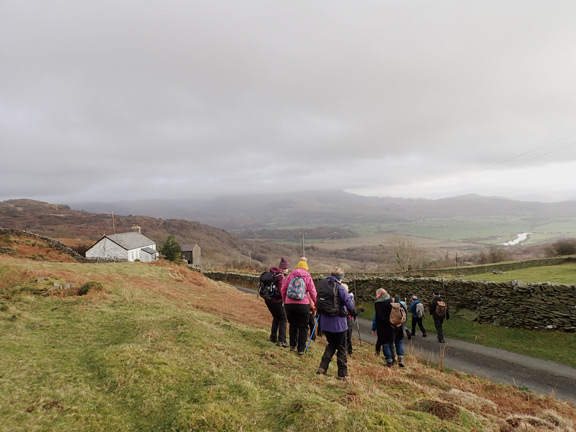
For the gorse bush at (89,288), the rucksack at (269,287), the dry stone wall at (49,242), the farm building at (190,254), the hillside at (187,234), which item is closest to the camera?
the rucksack at (269,287)

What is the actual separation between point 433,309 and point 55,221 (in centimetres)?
16875

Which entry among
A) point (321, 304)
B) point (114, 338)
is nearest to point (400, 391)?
point (321, 304)

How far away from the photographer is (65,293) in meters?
12.8

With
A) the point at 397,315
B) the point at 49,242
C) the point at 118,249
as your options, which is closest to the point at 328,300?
the point at 397,315

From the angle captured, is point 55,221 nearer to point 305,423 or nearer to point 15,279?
point 15,279

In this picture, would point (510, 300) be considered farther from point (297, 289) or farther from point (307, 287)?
point (297, 289)

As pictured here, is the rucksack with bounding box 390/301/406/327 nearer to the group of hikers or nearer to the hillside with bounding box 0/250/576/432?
the group of hikers

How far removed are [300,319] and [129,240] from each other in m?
58.3

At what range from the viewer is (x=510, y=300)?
15.4m

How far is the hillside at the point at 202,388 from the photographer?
4.68 meters

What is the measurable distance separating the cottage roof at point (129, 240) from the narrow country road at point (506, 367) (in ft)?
168

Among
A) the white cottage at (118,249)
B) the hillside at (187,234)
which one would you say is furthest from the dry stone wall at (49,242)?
the hillside at (187,234)

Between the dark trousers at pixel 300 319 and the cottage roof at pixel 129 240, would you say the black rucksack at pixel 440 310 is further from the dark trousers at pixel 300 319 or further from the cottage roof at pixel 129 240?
the cottage roof at pixel 129 240

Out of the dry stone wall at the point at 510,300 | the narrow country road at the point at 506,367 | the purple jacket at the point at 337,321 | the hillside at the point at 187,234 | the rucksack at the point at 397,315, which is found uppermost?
the purple jacket at the point at 337,321
